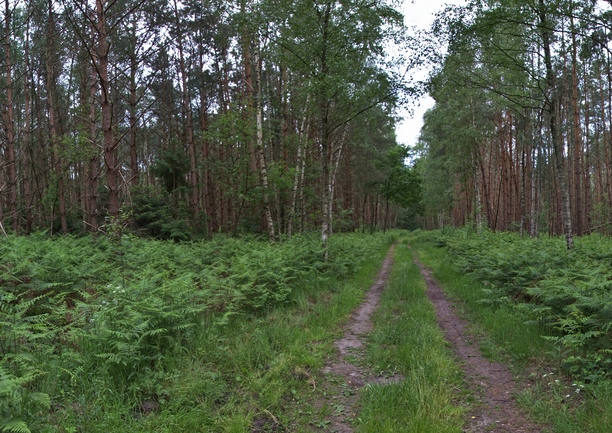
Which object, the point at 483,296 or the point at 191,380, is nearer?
the point at 191,380

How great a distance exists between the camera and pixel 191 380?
3688 millimetres

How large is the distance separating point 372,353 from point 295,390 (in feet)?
4.85

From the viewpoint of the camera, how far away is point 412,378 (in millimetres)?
3982

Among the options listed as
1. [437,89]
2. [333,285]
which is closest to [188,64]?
[437,89]

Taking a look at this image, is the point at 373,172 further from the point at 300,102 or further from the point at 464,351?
the point at 464,351

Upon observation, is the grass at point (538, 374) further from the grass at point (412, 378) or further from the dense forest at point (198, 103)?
the dense forest at point (198, 103)

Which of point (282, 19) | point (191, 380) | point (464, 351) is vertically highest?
point (282, 19)

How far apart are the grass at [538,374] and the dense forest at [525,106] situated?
555 centimetres

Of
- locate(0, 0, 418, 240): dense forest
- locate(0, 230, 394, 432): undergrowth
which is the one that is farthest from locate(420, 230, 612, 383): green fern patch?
locate(0, 0, 418, 240): dense forest

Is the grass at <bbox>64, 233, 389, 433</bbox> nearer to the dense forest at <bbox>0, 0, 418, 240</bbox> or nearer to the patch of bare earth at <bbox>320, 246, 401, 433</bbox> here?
the patch of bare earth at <bbox>320, 246, 401, 433</bbox>

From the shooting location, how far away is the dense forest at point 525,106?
9859 mm

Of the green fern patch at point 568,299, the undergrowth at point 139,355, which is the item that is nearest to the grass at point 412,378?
the undergrowth at point 139,355

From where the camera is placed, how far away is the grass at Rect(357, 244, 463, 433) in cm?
321

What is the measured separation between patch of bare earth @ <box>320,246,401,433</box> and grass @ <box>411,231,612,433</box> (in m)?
1.49
